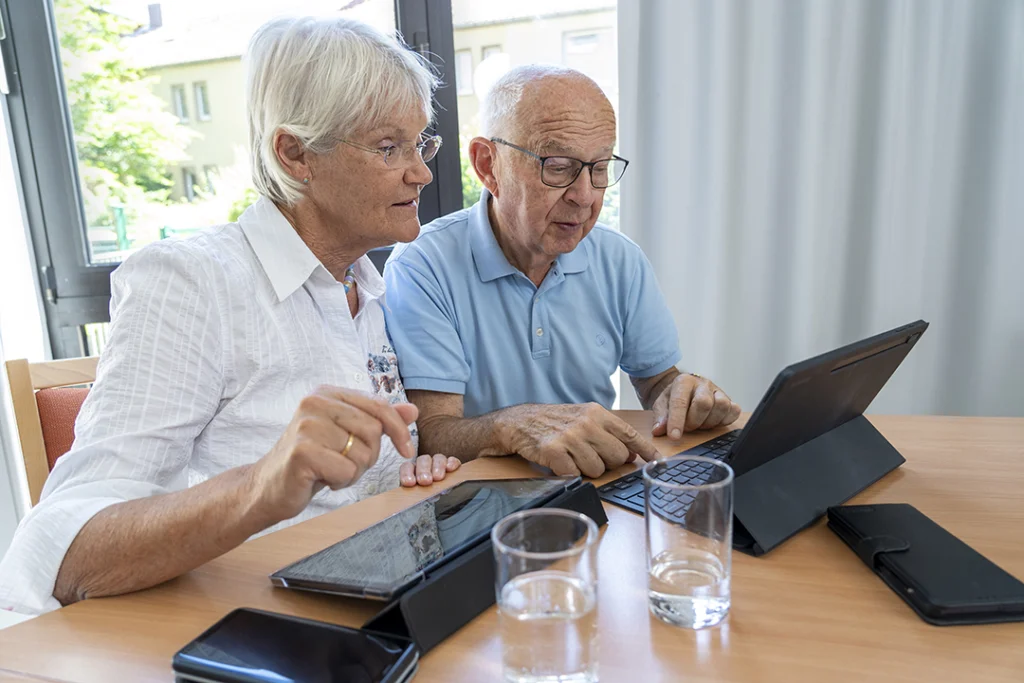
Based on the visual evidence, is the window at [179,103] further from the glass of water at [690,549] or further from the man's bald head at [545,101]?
the glass of water at [690,549]

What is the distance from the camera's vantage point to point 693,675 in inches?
25.1

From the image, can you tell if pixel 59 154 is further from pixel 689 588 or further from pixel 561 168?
pixel 689 588

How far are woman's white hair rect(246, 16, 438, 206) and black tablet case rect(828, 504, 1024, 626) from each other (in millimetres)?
985

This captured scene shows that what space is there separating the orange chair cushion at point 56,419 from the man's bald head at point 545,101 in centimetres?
110

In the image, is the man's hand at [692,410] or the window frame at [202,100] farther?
the window frame at [202,100]

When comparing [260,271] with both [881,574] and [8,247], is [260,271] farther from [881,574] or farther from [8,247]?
[8,247]

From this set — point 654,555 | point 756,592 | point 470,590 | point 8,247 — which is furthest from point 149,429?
point 8,247

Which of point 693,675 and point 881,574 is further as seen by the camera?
point 881,574

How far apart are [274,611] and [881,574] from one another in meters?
0.66

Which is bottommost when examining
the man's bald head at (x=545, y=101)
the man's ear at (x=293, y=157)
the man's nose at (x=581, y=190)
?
the man's nose at (x=581, y=190)

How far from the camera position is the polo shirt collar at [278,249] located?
1.20 m

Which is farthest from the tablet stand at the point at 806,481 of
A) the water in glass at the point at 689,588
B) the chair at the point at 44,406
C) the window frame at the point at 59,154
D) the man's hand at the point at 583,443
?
the window frame at the point at 59,154

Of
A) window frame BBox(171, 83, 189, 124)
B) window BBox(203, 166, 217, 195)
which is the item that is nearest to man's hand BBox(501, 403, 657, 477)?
window BBox(203, 166, 217, 195)

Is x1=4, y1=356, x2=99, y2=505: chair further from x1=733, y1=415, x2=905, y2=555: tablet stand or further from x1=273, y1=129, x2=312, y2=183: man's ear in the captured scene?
x1=733, y1=415, x2=905, y2=555: tablet stand
